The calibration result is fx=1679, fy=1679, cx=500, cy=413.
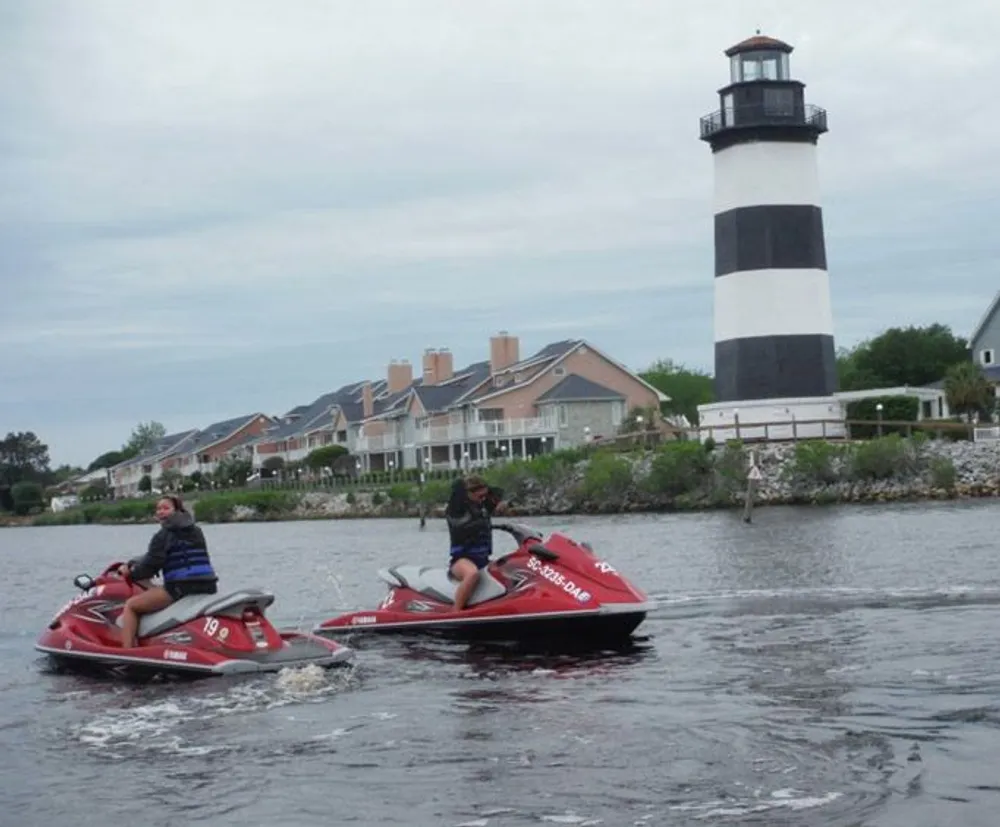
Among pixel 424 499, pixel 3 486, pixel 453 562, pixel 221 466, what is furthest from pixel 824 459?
pixel 3 486

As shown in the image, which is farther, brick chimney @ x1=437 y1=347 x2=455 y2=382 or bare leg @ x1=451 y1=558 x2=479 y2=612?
brick chimney @ x1=437 y1=347 x2=455 y2=382

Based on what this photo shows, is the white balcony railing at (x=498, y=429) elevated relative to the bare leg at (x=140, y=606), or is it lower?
elevated

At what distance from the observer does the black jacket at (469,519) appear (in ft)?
59.2

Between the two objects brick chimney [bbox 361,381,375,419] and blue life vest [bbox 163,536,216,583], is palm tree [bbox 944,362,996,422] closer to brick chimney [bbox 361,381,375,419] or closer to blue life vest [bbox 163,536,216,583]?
brick chimney [bbox 361,381,375,419]

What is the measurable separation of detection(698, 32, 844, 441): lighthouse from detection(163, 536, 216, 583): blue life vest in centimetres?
4360

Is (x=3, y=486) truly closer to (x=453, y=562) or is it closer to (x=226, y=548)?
(x=226, y=548)

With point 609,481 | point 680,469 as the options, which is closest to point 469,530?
point 680,469

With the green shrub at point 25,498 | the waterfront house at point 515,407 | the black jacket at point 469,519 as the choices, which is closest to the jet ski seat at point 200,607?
the black jacket at point 469,519

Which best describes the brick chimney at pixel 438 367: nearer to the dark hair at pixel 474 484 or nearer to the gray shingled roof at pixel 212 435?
the gray shingled roof at pixel 212 435

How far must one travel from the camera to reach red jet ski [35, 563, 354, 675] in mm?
15703

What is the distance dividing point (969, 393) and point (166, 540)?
56.7 metres

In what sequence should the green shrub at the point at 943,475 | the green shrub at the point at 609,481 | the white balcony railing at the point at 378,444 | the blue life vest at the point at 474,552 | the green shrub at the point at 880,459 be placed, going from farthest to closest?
the white balcony railing at the point at 378,444 → the green shrub at the point at 609,481 → the green shrub at the point at 880,459 → the green shrub at the point at 943,475 → the blue life vest at the point at 474,552

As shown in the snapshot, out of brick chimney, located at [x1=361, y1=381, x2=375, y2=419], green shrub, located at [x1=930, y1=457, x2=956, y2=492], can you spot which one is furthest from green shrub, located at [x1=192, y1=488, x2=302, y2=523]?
green shrub, located at [x1=930, y1=457, x2=956, y2=492]

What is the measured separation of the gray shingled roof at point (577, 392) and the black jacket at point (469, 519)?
227ft
